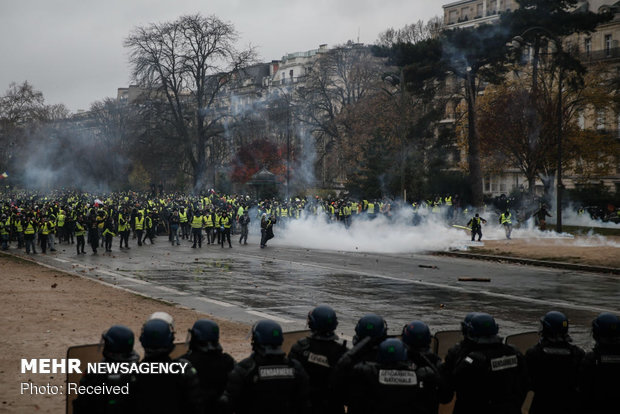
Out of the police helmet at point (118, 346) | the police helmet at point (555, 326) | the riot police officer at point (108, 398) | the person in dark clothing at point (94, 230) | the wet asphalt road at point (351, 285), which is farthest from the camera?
the person in dark clothing at point (94, 230)

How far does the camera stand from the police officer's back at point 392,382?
4602mm

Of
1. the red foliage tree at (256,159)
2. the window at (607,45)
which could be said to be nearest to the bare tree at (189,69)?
the red foliage tree at (256,159)

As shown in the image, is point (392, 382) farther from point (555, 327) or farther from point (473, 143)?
point (473, 143)

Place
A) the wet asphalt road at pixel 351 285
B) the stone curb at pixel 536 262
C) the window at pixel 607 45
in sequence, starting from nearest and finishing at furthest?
the wet asphalt road at pixel 351 285
the stone curb at pixel 536 262
the window at pixel 607 45

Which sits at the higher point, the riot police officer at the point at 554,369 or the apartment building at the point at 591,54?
the apartment building at the point at 591,54

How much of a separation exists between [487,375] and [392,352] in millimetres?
868

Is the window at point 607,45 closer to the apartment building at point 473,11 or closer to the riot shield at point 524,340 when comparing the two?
the apartment building at point 473,11

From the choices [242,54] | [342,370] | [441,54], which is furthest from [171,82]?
[342,370]

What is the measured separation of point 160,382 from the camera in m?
4.43

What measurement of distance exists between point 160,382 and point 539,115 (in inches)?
1688

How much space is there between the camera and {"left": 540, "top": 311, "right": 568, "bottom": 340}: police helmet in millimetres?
5473

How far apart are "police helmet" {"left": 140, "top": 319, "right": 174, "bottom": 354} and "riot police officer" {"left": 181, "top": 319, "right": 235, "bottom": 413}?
0.33m

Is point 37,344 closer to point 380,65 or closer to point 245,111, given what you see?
point 245,111

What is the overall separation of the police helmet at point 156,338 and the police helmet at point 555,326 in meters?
2.97
